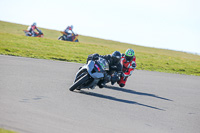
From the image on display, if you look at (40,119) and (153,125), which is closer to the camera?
(40,119)

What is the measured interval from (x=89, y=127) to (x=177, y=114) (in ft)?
11.4

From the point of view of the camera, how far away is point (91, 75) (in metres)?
9.38

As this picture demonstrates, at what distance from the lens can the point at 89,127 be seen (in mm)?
5641

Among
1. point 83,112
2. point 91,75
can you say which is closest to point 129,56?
point 91,75

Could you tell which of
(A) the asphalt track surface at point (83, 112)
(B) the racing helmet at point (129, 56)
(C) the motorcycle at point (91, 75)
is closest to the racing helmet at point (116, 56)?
(C) the motorcycle at point (91, 75)

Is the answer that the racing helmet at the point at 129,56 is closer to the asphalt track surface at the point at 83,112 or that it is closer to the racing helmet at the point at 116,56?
the racing helmet at the point at 116,56

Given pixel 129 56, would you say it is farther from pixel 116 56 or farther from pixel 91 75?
pixel 91 75

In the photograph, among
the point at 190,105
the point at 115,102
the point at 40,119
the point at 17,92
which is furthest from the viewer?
the point at 190,105

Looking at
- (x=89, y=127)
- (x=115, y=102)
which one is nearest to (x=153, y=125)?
(x=89, y=127)

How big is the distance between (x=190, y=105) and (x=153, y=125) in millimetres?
3932

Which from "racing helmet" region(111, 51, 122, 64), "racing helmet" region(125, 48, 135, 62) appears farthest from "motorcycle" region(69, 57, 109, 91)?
"racing helmet" region(125, 48, 135, 62)

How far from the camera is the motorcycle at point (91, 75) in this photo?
30.8 ft

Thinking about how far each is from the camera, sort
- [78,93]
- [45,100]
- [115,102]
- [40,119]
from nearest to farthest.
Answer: [40,119], [45,100], [115,102], [78,93]

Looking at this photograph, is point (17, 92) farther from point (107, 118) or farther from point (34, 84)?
point (107, 118)
